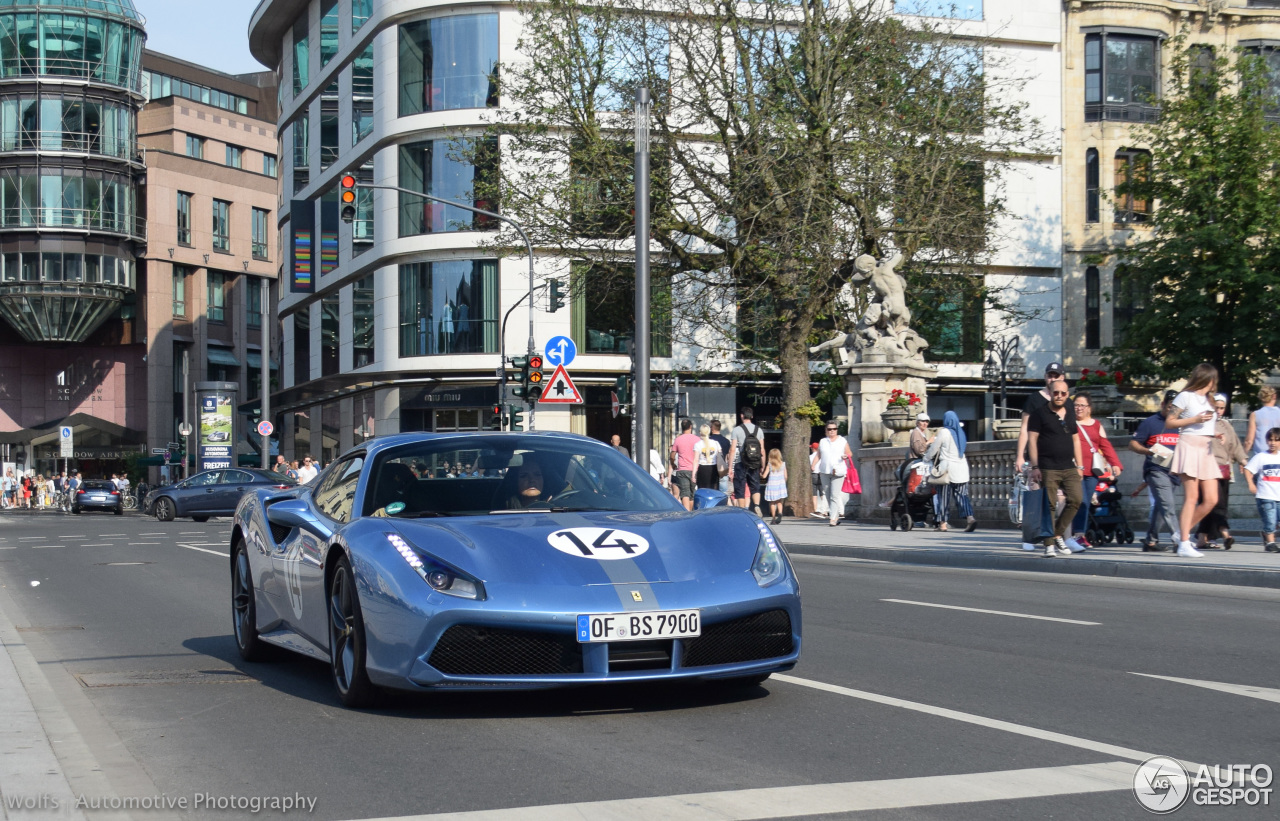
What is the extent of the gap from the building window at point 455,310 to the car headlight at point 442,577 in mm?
38997

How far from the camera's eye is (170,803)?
4707mm

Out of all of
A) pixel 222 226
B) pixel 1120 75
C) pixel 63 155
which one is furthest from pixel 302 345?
pixel 1120 75

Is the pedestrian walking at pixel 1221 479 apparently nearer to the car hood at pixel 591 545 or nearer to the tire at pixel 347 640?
the car hood at pixel 591 545

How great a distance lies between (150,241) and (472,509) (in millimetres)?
73784

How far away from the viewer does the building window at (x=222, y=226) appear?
81062 millimetres

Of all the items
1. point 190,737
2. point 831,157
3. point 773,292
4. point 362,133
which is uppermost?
point 362,133

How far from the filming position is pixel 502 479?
713 centimetres

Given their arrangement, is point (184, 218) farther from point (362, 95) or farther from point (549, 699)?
Answer: point (549, 699)

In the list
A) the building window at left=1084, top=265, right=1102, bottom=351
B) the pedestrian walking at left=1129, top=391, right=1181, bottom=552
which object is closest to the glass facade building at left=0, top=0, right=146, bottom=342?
the building window at left=1084, top=265, right=1102, bottom=351

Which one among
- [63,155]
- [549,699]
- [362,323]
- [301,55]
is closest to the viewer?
[549,699]

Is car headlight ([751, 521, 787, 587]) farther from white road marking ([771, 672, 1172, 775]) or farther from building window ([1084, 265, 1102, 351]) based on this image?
building window ([1084, 265, 1102, 351])

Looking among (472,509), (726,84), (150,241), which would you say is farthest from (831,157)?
(150,241)

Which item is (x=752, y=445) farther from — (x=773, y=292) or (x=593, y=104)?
(x=593, y=104)

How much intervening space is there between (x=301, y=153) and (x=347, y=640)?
176ft
